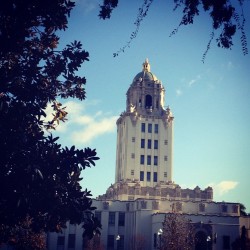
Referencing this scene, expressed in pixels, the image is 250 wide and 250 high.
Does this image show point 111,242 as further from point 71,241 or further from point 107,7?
point 107,7

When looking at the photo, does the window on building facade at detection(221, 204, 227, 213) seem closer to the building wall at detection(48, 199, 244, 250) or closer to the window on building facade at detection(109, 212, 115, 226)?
the building wall at detection(48, 199, 244, 250)

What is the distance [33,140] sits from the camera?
38.4ft

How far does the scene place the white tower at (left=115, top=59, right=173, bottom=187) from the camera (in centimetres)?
7300

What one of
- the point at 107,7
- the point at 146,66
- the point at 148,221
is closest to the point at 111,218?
the point at 148,221

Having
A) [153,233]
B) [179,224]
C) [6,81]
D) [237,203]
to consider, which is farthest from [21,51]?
[237,203]

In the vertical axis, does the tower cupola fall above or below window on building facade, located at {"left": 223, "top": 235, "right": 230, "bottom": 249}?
above

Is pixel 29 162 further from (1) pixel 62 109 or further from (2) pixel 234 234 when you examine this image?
(2) pixel 234 234

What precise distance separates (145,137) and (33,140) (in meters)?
64.8

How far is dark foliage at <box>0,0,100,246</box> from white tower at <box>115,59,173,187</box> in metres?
57.3

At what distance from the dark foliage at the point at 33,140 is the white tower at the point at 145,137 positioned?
57.3m

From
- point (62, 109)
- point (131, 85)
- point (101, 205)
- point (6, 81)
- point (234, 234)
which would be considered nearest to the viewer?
point (6, 81)

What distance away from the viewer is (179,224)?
42.1 m

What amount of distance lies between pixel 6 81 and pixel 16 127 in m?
1.61

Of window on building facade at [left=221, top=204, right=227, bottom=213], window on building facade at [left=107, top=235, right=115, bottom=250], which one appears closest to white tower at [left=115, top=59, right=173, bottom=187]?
window on building facade at [left=107, top=235, right=115, bottom=250]
